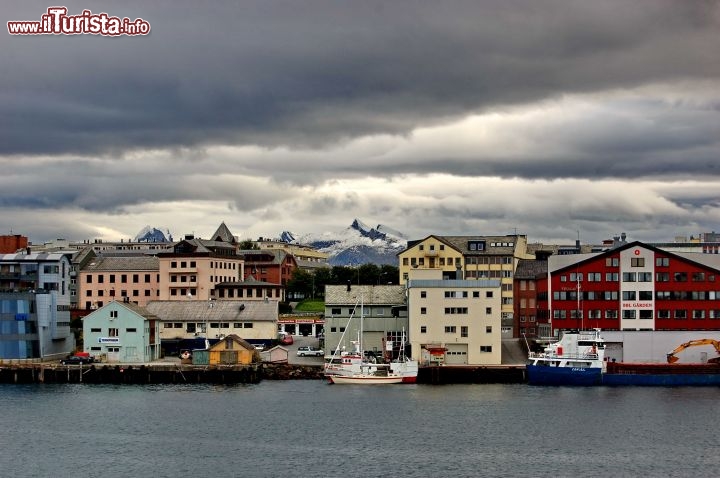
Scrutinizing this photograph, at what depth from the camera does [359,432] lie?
76688mm

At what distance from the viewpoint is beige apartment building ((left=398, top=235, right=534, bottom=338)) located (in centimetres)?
15200

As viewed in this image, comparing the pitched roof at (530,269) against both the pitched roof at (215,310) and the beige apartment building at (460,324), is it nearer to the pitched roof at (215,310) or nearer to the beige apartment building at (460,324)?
the beige apartment building at (460,324)

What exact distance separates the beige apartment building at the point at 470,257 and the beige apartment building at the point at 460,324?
3806 cm

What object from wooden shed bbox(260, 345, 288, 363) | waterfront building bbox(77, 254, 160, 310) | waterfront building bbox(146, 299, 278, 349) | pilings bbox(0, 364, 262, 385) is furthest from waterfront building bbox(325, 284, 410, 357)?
waterfront building bbox(77, 254, 160, 310)

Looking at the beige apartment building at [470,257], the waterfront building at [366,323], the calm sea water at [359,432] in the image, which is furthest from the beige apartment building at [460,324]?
the beige apartment building at [470,257]

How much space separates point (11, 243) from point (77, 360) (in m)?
53.2

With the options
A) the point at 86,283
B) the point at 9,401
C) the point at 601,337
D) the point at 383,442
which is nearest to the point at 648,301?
the point at 601,337

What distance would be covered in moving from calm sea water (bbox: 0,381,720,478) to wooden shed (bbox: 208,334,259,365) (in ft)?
34.4

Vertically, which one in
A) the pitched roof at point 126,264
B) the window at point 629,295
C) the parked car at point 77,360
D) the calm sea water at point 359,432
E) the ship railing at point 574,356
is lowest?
the calm sea water at point 359,432

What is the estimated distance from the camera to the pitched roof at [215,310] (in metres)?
125

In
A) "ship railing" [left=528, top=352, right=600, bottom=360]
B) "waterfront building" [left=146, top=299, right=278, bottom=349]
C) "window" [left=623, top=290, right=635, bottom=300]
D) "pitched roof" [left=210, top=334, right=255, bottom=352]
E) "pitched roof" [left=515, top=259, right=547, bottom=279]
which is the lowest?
"ship railing" [left=528, top=352, right=600, bottom=360]

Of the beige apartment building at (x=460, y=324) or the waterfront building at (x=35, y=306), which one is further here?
the waterfront building at (x=35, y=306)

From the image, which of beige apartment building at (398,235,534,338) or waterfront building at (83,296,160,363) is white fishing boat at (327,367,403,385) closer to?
waterfront building at (83,296,160,363)

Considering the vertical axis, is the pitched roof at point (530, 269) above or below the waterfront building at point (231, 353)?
above
